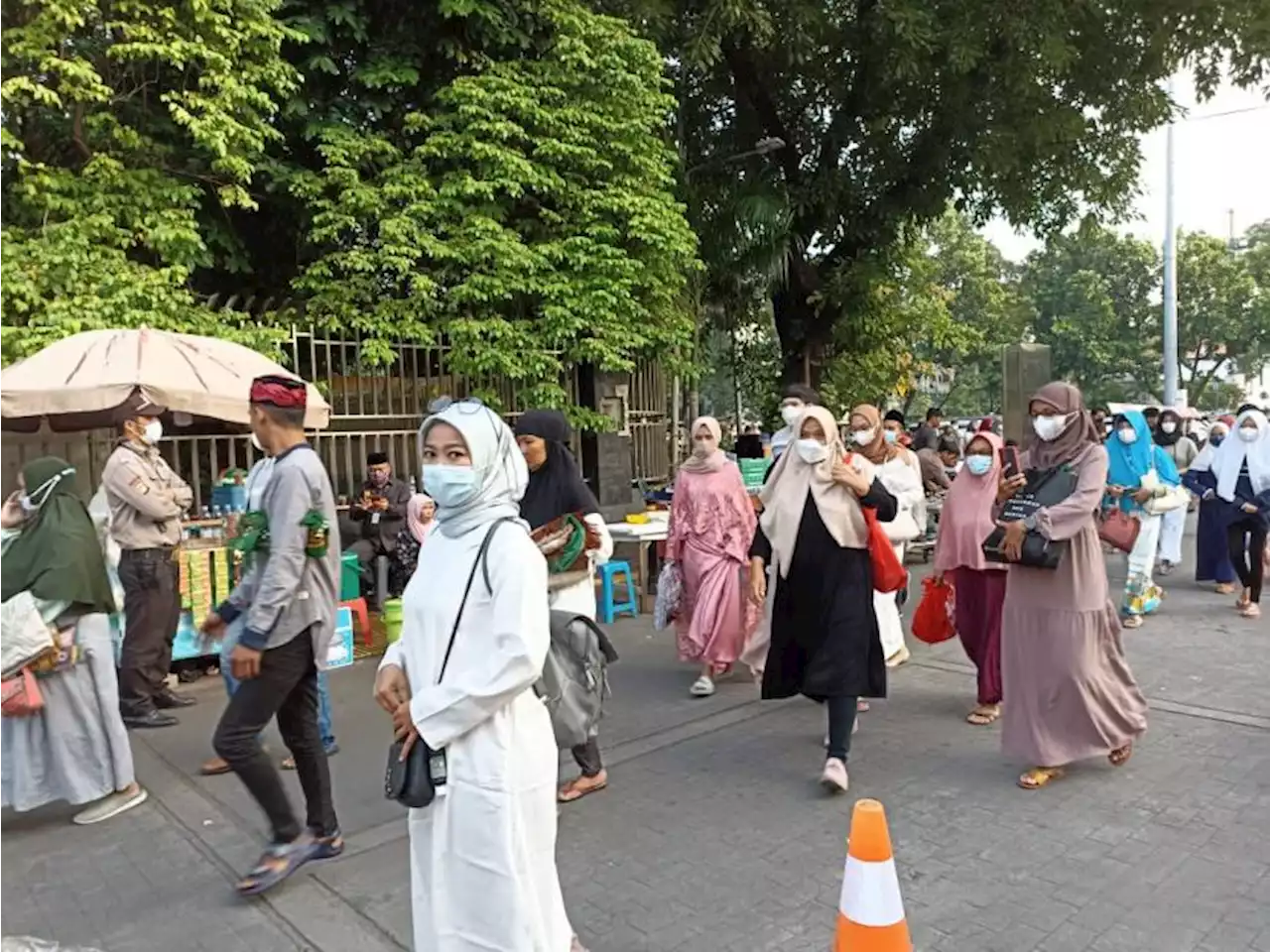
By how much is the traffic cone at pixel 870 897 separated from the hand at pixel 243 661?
2196 millimetres

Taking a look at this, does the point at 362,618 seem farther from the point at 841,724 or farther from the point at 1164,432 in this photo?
the point at 1164,432

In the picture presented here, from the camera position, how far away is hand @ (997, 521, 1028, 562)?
14.6ft

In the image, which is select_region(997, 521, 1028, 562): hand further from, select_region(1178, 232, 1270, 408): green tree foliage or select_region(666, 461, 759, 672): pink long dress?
select_region(1178, 232, 1270, 408): green tree foliage

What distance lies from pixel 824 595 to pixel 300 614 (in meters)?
2.32

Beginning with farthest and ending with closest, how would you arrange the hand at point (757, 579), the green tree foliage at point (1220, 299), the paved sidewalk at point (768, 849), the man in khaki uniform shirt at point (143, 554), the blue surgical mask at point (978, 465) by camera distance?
1. the green tree foliage at point (1220, 299)
2. the man in khaki uniform shirt at point (143, 554)
3. the blue surgical mask at point (978, 465)
4. the hand at point (757, 579)
5. the paved sidewalk at point (768, 849)

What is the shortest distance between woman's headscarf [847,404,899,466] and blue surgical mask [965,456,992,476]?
788mm

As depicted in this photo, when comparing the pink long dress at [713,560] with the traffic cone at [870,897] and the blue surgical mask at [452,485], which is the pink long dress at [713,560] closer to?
the traffic cone at [870,897]

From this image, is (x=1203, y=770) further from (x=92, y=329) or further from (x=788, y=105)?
(x=788, y=105)

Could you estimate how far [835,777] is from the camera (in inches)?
174

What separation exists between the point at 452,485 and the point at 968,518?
3.87 m

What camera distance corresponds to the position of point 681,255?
32.3 feet

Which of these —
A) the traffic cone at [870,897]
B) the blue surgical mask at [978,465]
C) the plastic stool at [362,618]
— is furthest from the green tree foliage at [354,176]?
the traffic cone at [870,897]

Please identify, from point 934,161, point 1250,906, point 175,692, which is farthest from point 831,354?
point 1250,906

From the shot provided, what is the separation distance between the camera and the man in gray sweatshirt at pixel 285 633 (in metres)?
3.61
